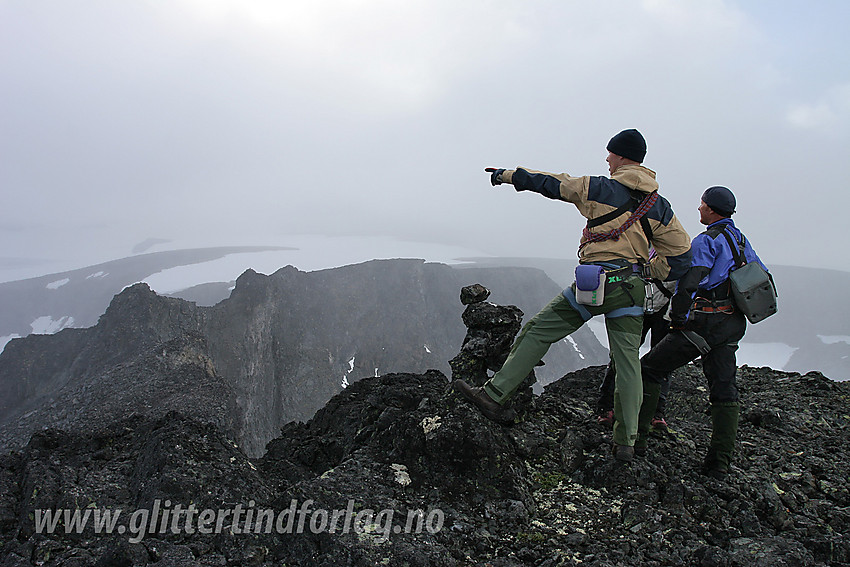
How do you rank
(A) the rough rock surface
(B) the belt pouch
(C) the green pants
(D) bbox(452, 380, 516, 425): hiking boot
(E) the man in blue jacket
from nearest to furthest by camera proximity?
(A) the rough rock surface → (B) the belt pouch → (C) the green pants → (E) the man in blue jacket → (D) bbox(452, 380, 516, 425): hiking boot

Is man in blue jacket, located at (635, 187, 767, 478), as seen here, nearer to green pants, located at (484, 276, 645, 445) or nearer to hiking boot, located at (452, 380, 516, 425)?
green pants, located at (484, 276, 645, 445)

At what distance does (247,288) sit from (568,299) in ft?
228

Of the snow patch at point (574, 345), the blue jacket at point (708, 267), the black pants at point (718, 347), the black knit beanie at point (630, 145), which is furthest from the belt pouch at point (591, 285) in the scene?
the snow patch at point (574, 345)

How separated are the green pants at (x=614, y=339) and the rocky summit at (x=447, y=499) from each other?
1.92 feet

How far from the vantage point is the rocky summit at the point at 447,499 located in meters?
4.08

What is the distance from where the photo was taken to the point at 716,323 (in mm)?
5129

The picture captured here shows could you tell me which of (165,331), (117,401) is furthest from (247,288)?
(117,401)

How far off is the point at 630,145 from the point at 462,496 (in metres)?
4.13

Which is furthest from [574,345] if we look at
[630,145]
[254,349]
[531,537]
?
[531,537]

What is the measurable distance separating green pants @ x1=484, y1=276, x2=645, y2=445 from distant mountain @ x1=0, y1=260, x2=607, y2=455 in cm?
3593

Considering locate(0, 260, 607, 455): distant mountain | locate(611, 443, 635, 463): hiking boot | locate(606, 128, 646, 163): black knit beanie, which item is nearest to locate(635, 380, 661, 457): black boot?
locate(611, 443, 635, 463): hiking boot

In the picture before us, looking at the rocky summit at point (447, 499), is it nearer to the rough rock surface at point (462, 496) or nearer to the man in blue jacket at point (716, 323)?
the rough rock surface at point (462, 496)

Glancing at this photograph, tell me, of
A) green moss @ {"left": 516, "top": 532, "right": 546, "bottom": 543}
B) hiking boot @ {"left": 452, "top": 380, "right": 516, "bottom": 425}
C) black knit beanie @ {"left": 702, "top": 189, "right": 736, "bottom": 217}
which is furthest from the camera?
hiking boot @ {"left": 452, "top": 380, "right": 516, "bottom": 425}

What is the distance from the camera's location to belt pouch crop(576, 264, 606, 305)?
4602mm
